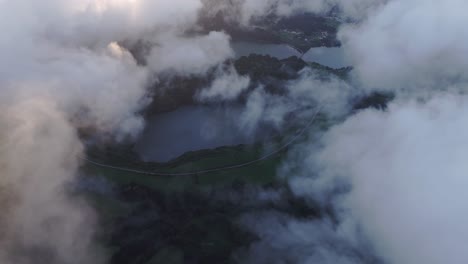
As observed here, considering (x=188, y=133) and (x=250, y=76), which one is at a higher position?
(x=250, y=76)

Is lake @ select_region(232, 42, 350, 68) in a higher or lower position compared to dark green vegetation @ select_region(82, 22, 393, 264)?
higher

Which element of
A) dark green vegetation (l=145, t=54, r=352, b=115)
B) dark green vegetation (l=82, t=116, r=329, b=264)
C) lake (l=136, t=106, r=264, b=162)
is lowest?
dark green vegetation (l=82, t=116, r=329, b=264)

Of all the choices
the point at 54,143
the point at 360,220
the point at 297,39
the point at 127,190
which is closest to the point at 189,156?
the point at 127,190

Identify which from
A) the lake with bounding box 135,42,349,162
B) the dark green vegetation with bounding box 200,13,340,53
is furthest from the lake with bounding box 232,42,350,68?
the lake with bounding box 135,42,349,162

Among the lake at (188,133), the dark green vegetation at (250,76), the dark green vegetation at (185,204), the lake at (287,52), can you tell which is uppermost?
the lake at (287,52)

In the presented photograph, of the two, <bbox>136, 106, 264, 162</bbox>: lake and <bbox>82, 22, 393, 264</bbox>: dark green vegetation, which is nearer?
<bbox>82, 22, 393, 264</bbox>: dark green vegetation

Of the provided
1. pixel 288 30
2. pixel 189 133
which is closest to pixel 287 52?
pixel 288 30

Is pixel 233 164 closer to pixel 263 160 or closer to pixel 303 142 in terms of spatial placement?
pixel 263 160

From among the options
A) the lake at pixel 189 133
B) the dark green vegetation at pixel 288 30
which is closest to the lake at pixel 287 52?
the dark green vegetation at pixel 288 30

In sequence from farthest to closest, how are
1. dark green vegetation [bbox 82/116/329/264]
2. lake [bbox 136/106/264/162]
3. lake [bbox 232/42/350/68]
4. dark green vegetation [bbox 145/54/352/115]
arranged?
lake [bbox 232/42/350/68]
dark green vegetation [bbox 145/54/352/115]
lake [bbox 136/106/264/162]
dark green vegetation [bbox 82/116/329/264]

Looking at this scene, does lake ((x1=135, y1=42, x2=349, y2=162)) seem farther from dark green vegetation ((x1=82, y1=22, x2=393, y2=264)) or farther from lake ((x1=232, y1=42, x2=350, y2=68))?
lake ((x1=232, y1=42, x2=350, y2=68))

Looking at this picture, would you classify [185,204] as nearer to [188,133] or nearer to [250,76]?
[188,133]

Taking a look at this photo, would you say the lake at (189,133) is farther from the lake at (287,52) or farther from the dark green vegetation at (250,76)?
the lake at (287,52)
